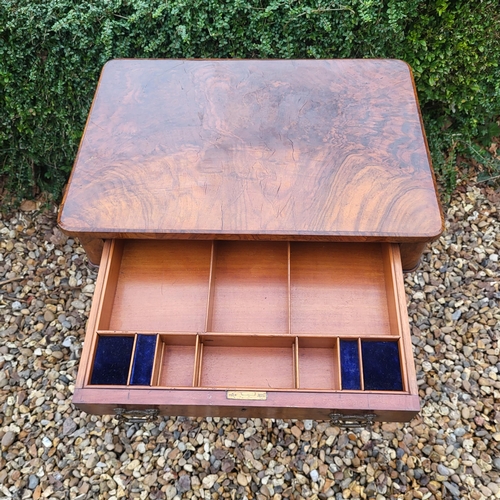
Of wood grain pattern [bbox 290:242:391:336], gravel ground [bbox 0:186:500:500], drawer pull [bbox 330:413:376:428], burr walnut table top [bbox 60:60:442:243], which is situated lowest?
gravel ground [bbox 0:186:500:500]

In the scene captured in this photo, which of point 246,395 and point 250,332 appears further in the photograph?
point 250,332

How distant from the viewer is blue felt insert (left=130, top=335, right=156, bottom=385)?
112cm

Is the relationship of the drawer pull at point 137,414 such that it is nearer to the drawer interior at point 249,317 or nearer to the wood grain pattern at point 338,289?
the drawer interior at point 249,317

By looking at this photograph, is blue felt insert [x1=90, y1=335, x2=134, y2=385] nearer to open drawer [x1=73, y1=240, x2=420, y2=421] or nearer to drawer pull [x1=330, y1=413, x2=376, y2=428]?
open drawer [x1=73, y1=240, x2=420, y2=421]

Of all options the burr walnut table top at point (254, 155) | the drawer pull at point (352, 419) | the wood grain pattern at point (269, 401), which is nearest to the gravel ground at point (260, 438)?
the drawer pull at point (352, 419)

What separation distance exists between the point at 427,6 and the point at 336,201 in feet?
3.97

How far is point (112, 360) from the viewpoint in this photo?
1.15 metres

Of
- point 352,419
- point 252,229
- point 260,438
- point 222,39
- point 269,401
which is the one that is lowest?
point 260,438

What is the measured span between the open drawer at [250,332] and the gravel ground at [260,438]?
558 millimetres

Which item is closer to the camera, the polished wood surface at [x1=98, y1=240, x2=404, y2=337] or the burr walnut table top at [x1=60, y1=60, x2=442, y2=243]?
the burr walnut table top at [x1=60, y1=60, x2=442, y2=243]

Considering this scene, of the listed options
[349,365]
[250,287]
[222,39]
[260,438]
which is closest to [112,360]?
[250,287]

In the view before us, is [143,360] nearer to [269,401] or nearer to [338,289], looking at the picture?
[269,401]

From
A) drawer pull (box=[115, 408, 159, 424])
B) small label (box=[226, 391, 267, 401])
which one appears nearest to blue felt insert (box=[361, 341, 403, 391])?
small label (box=[226, 391, 267, 401])

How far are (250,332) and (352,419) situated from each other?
36 cm
